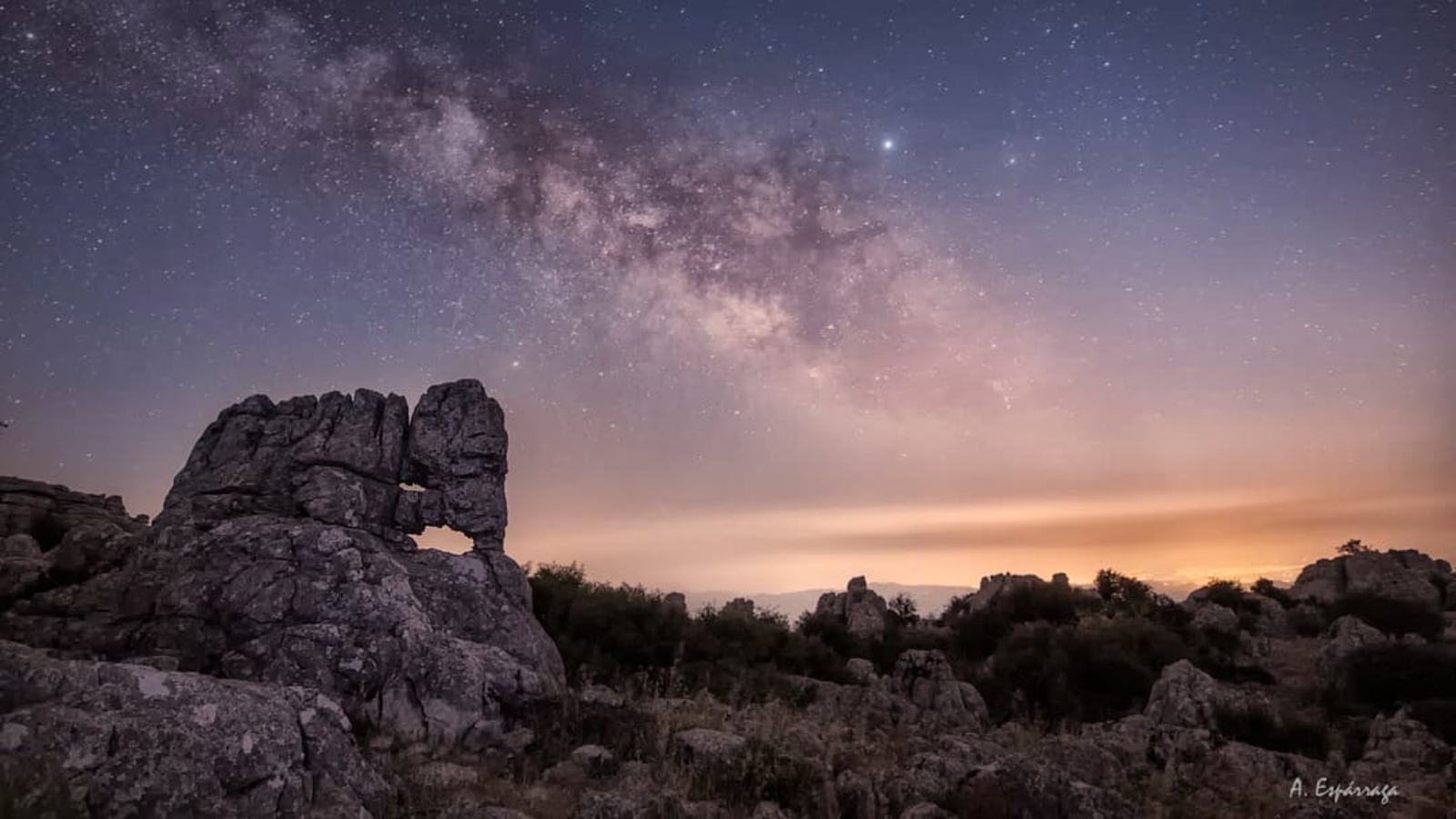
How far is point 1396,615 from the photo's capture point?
94.4 ft

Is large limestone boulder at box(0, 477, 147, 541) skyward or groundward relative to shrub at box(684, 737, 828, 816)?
skyward

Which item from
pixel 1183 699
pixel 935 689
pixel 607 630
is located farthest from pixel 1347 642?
pixel 607 630

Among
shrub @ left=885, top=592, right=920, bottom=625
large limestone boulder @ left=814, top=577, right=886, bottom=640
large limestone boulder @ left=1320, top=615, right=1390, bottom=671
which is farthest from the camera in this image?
shrub @ left=885, top=592, right=920, bottom=625

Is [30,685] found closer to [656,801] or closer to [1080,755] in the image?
[656,801]

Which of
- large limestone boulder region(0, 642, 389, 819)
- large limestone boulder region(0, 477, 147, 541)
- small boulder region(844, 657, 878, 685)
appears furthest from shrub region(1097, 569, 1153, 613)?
large limestone boulder region(0, 477, 147, 541)

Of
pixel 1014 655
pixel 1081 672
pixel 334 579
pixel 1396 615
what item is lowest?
pixel 1081 672

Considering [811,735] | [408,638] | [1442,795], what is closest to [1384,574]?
[1442,795]

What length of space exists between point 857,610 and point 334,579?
25.8 meters

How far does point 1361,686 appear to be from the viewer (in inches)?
800

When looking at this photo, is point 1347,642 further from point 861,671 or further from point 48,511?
point 48,511

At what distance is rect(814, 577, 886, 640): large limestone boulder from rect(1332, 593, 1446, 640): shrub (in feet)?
63.2

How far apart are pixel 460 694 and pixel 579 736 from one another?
2.10m

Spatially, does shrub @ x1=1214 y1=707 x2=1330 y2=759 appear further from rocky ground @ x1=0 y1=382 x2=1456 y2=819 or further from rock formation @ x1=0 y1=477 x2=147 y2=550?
rock formation @ x1=0 y1=477 x2=147 y2=550

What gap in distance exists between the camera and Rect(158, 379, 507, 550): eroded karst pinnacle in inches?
613
